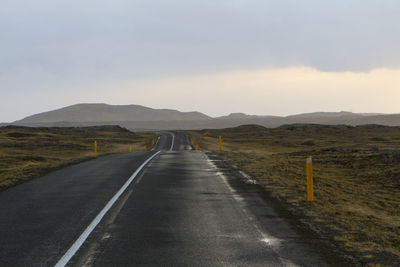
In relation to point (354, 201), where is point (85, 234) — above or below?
above

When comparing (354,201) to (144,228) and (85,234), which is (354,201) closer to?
(144,228)

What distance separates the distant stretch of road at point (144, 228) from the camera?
19.8 feet

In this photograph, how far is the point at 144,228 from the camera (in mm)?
7855

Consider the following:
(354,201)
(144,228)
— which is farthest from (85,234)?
(354,201)

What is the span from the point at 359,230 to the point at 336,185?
35.6 ft

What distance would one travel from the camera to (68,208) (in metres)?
9.86

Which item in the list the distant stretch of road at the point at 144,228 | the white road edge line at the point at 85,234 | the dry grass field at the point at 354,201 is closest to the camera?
the white road edge line at the point at 85,234

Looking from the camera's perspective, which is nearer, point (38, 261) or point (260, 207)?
point (38, 261)

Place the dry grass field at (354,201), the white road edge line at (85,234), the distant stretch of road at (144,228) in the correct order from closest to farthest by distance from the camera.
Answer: the white road edge line at (85,234)
the distant stretch of road at (144,228)
the dry grass field at (354,201)

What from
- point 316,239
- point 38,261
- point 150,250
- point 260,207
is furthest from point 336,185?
point 38,261

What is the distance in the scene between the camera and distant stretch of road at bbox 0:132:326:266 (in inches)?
238

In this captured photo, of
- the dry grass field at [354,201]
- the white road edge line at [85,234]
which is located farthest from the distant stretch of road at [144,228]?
the dry grass field at [354,201]

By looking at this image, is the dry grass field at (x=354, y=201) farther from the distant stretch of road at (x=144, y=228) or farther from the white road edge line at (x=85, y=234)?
the white road edge line at (x=85, y=234)

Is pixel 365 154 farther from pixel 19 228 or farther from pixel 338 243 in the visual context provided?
pixel 19 228
